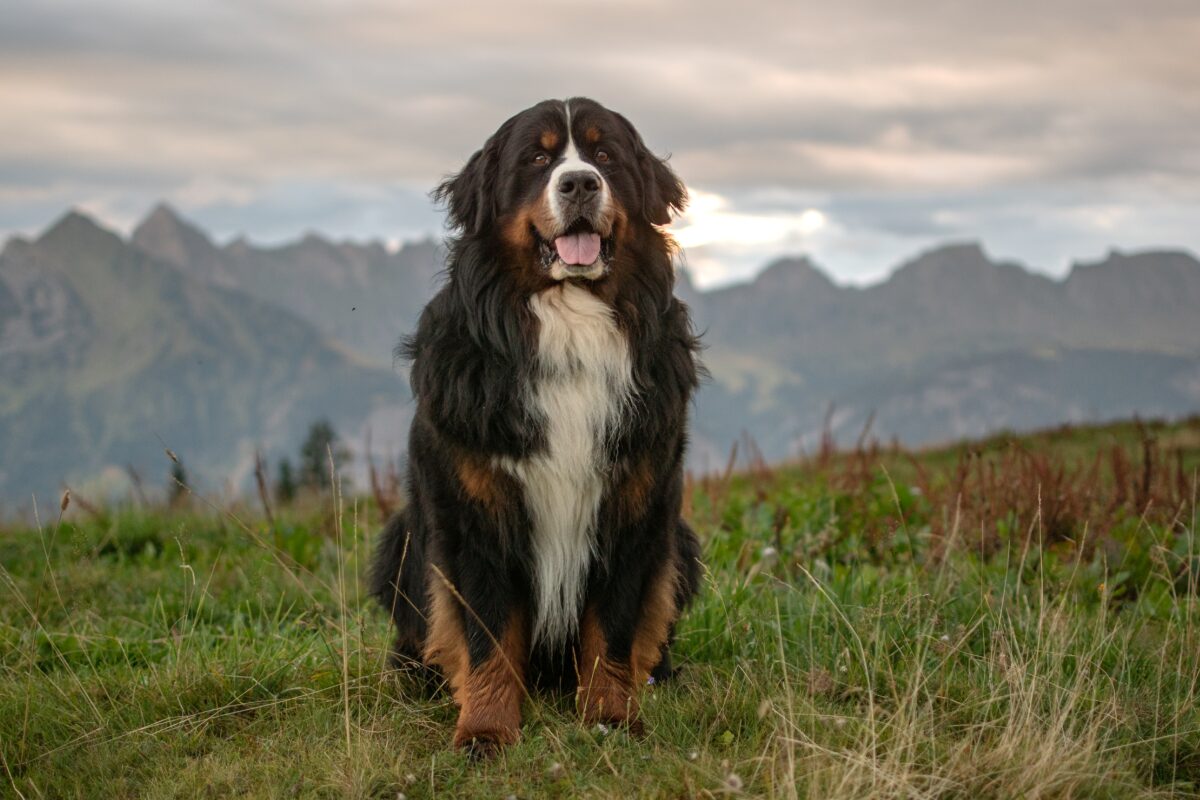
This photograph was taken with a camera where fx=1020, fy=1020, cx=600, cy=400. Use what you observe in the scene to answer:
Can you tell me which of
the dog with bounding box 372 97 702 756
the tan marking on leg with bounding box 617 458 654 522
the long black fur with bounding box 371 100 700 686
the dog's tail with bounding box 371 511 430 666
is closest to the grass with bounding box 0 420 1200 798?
the dog's tail with bounding box 371 511 430 666

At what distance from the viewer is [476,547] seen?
3.83m

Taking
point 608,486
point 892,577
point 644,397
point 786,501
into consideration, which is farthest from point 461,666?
point 786,501

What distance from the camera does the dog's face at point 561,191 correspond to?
3861 mm

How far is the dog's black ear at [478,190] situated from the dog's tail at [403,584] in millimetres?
1310

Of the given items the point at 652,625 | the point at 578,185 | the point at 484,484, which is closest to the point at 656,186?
the point at 578,185

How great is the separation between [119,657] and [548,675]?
2.31 m

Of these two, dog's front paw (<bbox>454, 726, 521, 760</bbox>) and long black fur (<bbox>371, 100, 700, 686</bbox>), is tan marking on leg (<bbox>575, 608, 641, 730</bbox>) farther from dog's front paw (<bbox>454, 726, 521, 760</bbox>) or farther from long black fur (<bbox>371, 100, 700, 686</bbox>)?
dog's front paw (<bbox>454, 726, 521, 760</bbox>)

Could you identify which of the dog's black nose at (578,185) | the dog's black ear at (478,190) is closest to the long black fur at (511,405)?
the dog's black ear at (478,190)

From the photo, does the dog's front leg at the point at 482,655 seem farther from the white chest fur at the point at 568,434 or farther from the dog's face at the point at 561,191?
the dog's face at the point at 561,191

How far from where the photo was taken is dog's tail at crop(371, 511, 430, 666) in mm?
4309

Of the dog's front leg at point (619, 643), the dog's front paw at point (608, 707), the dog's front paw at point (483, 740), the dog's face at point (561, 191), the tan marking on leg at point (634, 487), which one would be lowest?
the dog's front paw at point (483, 740)

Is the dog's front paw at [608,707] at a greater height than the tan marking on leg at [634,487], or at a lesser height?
lesser

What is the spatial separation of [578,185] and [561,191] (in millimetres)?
68

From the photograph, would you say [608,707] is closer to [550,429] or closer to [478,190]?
[550,429]
